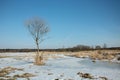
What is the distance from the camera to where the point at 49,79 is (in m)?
11.5

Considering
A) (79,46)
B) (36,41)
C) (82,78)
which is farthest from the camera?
(79,46)

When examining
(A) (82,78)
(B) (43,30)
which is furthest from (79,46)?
(A) (82,78)

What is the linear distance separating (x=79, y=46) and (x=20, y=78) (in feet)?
440

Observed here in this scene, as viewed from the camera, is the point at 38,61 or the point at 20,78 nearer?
the point at 20,78

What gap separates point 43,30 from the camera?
27.8 metres

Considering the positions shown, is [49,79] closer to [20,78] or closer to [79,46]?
[20,78]

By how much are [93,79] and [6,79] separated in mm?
5125

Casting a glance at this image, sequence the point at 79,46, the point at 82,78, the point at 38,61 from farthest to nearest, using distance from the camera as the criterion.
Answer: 1. the point at 79,46
2. the point at 38,61
3. the point at 82,78

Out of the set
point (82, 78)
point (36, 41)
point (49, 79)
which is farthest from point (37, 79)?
point (36, 41)

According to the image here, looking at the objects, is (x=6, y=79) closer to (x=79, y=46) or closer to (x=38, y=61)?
(x=38, y=61)

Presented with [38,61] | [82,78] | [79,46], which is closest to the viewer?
[82,78]

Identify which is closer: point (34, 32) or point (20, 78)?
point (20, 78)

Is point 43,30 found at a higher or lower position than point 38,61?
higher

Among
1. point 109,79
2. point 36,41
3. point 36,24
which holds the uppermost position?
point 36,24
